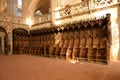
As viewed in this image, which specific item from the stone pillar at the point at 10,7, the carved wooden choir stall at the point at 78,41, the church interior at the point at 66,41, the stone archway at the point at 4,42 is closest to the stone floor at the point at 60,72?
the church interior at the point at 66,41

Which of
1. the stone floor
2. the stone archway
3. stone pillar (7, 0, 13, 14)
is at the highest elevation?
stone pillar (7, 0, 13, 14)

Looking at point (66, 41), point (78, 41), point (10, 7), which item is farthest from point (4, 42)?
point (78, 41)

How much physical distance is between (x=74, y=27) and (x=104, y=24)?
2.15 metres

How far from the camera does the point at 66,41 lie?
345 inches

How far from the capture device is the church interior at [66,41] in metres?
4.39

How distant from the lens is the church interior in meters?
4.39

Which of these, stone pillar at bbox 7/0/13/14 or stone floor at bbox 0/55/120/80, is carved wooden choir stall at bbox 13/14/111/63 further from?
stone pillar at bbox 7/0/13/14

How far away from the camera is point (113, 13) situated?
732cm

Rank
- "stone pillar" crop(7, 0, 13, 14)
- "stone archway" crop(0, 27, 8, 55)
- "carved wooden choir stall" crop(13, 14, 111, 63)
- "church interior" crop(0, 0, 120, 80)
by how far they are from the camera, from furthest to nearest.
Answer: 1. "stone pillar" crop(7, 0, 13, 14)
2. "stone archway" crop(0, 27, 8, 55)
3. "carved wooden choir stall" crop(13, 14, 111, 63)
4. "church interior" crop(0, 0, 120, 80)

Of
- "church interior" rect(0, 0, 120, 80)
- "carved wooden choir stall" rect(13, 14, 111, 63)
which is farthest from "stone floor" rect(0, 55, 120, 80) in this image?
"carved wooden choir stall" rect(13, 14, 111, 63)

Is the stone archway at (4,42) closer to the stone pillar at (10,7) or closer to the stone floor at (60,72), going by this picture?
the stone pillar at (10,7)

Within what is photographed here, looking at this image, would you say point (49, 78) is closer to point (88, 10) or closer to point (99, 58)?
point (99, 58)

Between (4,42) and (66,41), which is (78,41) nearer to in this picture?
(66,41)

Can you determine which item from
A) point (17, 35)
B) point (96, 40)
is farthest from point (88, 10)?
point (17, 35)
